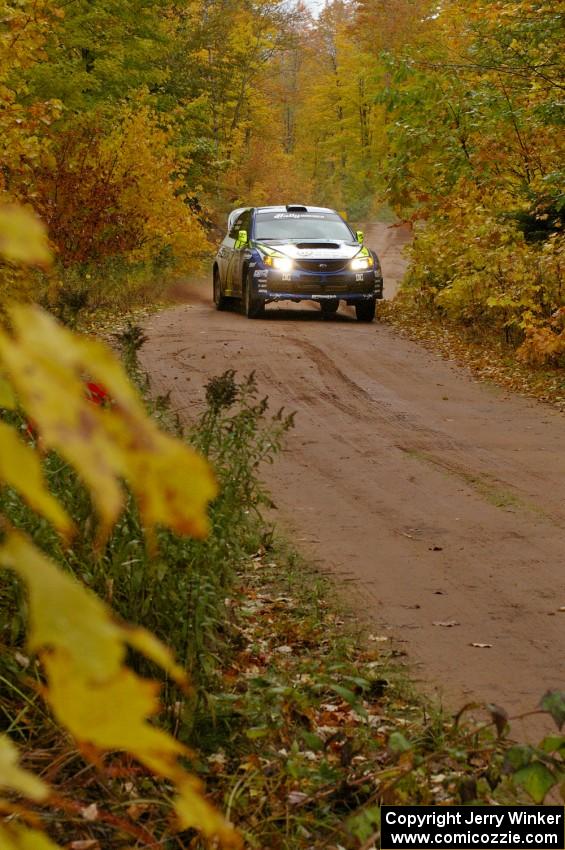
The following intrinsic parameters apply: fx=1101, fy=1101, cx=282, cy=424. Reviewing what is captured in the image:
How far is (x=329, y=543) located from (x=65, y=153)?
16589 millimetres

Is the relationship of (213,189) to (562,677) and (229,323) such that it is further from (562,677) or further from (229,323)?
(562,677)

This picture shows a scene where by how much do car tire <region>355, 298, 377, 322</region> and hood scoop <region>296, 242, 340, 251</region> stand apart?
1.11 m

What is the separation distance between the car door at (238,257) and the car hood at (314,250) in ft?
1.53

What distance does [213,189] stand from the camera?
38.8 meters

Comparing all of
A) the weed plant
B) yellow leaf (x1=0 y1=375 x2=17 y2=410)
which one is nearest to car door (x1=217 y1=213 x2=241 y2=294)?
the weed plant

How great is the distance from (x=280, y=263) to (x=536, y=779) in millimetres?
16645

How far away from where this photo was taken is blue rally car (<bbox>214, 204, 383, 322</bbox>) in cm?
1905

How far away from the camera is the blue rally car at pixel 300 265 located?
62.5 feet

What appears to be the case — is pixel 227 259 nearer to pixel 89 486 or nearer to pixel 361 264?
pixel 361 264

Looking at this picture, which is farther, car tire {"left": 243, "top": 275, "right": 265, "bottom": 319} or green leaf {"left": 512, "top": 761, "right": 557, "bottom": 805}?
car tire {"left": 243, "top": 275, "right": 265, "bottom": 319}

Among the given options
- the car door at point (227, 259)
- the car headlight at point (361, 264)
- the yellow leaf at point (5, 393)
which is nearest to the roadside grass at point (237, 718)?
the yellow leaf at point (5, 393)

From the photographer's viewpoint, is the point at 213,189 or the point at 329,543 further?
the point at 213,189

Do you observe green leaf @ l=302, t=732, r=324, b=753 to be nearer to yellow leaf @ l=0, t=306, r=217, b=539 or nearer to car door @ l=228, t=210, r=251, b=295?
yellow leaf @ l=0, t=306, r=217, b=539

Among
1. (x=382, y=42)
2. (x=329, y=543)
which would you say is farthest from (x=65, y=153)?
(x=382, y=42)
